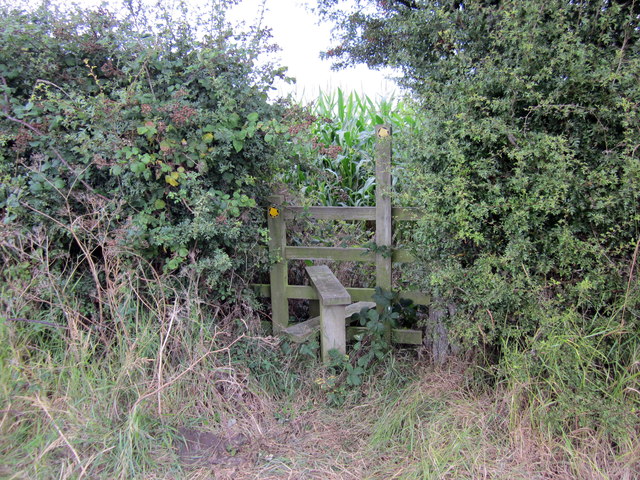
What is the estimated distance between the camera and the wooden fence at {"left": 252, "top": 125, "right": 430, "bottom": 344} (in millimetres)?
3496

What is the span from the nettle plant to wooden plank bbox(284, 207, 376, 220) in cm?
41

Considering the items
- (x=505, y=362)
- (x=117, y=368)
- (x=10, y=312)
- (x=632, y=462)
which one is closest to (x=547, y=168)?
(x=505, y=362)

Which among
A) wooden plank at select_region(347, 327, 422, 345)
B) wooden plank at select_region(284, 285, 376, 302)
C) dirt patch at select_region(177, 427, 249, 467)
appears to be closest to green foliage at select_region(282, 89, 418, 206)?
wooden plank at select_region(284, 285, 376, 302)

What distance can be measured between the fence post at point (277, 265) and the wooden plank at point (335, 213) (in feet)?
0.41

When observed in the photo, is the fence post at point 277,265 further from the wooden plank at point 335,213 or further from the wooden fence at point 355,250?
the wooden plank at point 335,213

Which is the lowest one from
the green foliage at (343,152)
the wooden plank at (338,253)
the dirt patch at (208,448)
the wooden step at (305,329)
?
the dirt patch at (208,448)

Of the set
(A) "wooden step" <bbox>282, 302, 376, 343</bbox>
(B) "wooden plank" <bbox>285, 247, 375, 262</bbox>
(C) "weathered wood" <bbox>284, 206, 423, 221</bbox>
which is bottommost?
(A) "wooden step" <bbox>282, 302, 376, 343</bbox>

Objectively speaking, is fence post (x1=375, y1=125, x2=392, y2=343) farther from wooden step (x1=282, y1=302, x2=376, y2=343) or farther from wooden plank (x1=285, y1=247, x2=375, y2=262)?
wooden step (x1=282, y1=302, x2=376, y2=343)

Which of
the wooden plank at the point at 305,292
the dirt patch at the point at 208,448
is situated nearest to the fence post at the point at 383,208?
the wooden plank at the point at 305,292

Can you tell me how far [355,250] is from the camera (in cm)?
369

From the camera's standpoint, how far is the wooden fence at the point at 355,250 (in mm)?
3496

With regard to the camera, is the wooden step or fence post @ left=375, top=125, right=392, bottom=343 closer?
fence post @ left=375, top=125, right=392, bottom=343

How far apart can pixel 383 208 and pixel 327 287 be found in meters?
0.74

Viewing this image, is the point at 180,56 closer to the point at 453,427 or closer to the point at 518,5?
the point at 518,5
